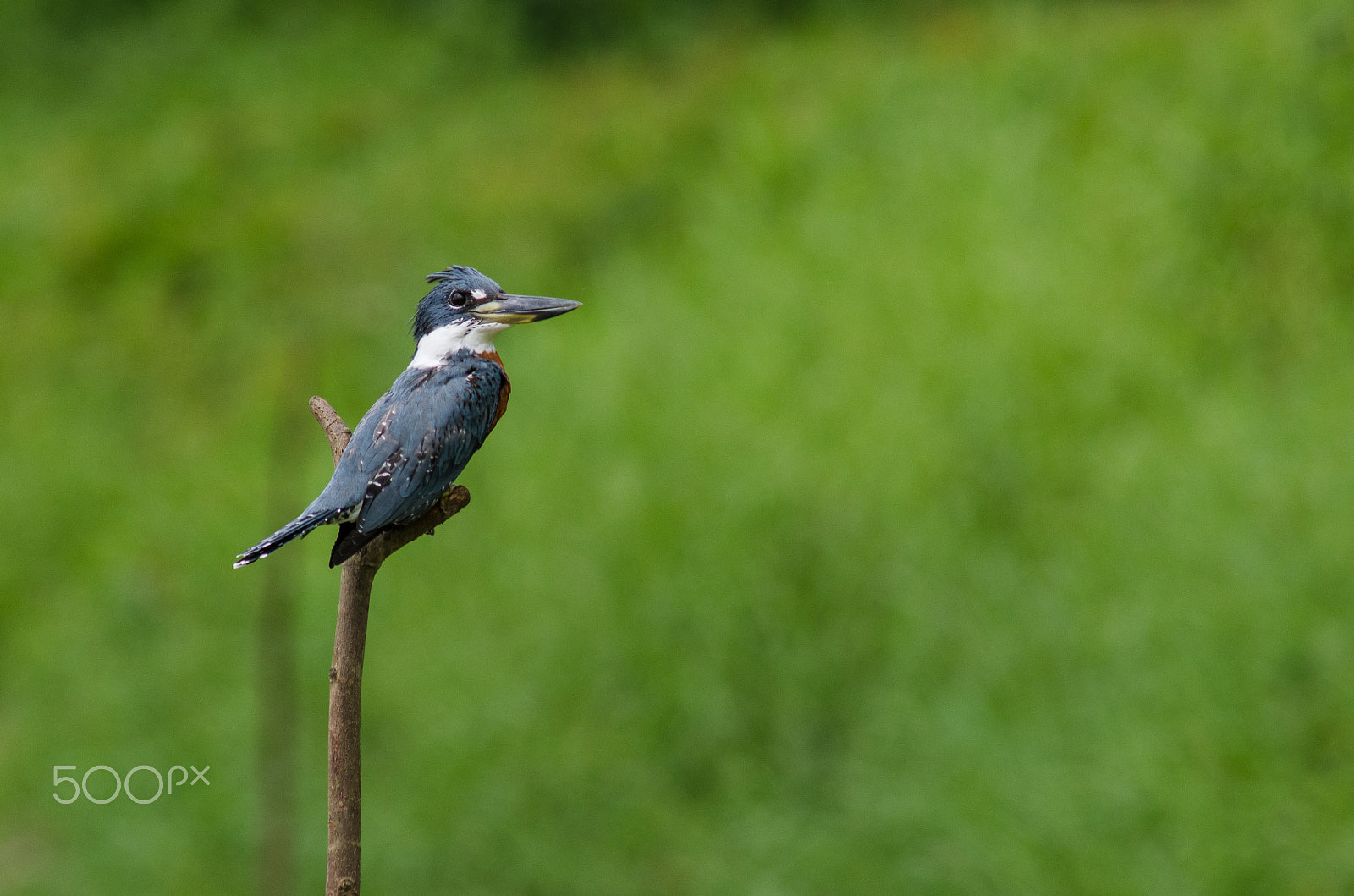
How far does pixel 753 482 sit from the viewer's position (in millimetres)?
6258

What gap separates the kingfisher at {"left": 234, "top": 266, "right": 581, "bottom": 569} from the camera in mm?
1462

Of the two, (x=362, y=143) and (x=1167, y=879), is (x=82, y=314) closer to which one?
(x=362, y=143)

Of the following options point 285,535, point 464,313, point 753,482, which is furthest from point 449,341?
point 753,482

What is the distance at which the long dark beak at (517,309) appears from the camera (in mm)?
1503

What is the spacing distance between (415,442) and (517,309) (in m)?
0.22

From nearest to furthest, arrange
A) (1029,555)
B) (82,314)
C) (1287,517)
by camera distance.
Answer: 1. (1287,517)
2. (1029,555)
3. (82,314)

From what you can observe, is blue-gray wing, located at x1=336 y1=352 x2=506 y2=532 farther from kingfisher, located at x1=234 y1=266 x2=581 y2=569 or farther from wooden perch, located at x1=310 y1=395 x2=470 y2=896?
wooden perch, located at x1=310 y1=395 x2=470 y2=896

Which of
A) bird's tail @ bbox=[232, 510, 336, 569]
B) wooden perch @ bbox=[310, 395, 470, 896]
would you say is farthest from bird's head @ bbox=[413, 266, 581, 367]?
wooden perch @ bbox=[310, 395, 470, 896]

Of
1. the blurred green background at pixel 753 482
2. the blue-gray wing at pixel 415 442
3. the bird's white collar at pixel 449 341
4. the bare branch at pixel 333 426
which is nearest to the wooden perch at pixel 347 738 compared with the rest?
the blue-gray wing at pixel 415 442

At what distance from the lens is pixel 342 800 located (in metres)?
1.10

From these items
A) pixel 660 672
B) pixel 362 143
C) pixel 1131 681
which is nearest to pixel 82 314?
pixel 362 143

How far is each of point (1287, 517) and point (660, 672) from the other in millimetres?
2862

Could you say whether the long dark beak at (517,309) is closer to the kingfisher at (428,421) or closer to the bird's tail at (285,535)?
the kingfisher at (428,421)

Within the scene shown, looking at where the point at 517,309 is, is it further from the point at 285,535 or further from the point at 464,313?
the point at 285,535
